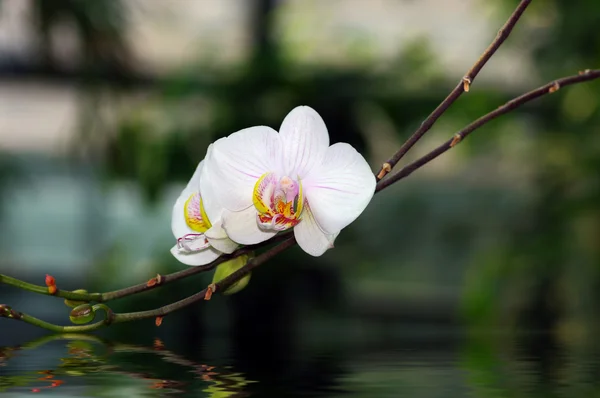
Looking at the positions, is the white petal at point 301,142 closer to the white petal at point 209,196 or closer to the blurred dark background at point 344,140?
the white petal at point 209,196

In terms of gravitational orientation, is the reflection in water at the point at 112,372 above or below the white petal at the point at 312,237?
below

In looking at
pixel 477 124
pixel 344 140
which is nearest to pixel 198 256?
pixel 477 124

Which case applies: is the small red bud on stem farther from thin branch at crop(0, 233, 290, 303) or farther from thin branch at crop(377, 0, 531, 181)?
thin branch at crop(377, 0, 531, 181)

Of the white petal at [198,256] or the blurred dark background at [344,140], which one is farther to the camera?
the blurred dark background at [344,140]

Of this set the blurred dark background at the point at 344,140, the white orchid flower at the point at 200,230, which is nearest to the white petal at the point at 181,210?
the white orchid flower at the point at 200,230

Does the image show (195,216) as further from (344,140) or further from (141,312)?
(344,140)

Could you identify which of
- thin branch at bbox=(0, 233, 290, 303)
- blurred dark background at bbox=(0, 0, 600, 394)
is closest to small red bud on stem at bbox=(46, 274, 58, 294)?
thin branch at bbox=(0, 233, 290, 303)

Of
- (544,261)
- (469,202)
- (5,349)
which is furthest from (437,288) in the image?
(5,349)

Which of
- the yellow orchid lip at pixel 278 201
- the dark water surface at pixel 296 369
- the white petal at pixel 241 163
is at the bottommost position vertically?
the dark water surface at pixel 296 369
